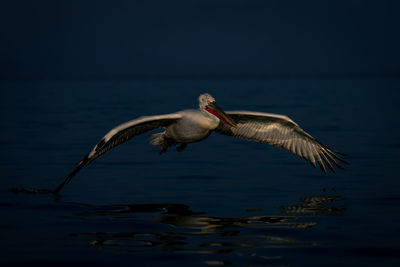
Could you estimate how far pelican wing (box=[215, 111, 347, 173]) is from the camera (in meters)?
13.3

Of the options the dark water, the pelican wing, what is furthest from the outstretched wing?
the pelican wing

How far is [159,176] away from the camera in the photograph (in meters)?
14.1

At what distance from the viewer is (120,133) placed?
11547 millimetres

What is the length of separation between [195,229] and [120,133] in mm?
3027

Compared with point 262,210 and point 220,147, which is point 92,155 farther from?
point 220,147

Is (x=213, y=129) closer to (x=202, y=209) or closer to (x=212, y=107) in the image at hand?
(x=212, y=107)

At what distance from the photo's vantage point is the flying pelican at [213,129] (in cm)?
1167

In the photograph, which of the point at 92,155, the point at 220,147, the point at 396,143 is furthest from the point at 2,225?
the point at 396,143

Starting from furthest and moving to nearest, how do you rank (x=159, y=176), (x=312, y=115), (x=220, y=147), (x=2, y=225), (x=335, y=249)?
(x=312, y=115), (x=220, y=147), (x=159, y=176), (x=2, y=225), (x=335, y=249)

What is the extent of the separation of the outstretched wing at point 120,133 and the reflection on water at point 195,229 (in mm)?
823

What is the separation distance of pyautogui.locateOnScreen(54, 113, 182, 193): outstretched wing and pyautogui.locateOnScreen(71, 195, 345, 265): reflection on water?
82cm

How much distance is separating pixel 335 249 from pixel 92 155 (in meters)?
4.98

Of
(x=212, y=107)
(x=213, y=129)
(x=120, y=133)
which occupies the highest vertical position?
(x=212, y=107)

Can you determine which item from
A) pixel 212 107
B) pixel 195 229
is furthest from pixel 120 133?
pixel 195 229
